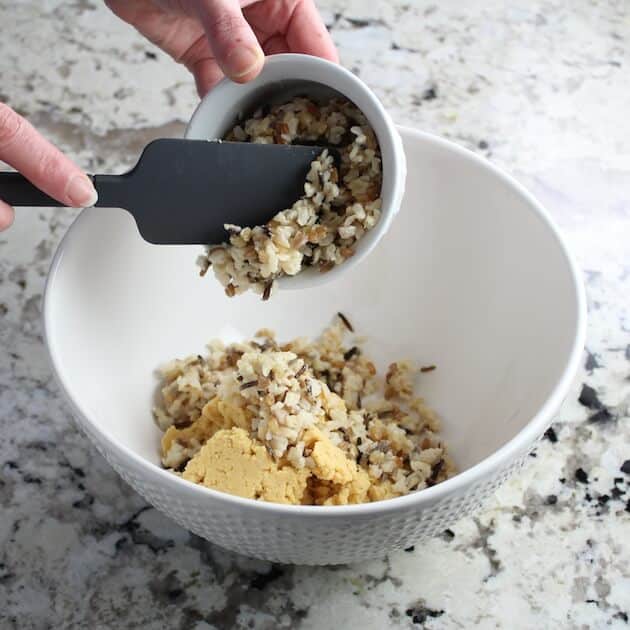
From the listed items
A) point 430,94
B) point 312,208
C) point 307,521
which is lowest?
point 430,94

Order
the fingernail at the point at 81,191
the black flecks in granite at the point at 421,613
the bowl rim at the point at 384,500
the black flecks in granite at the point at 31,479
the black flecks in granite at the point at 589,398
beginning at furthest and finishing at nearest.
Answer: the black flecks in granite at the point at 589,398 < the black flecks in granite at the point at 31,479 < the black flecks in granite at the point at 421,613 < the fingernail at the point at 81,191 < the bowl rim at the point at 384,500

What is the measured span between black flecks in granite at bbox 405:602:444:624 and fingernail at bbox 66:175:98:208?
0.58m

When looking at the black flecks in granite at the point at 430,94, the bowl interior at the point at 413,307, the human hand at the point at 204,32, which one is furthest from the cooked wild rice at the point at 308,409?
the black flecks in granite at the point at 430,94

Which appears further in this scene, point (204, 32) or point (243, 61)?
point (204, 32)

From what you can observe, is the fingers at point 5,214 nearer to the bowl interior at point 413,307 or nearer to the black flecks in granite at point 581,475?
the bowl interior at point 413,307

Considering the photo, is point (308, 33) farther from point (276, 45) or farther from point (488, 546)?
point (488, 546)

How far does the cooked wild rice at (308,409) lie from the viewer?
1036mm

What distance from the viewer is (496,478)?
0.92 meters

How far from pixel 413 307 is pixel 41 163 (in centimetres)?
58

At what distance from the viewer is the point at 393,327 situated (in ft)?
4.39

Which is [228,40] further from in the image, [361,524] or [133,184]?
[361,524]

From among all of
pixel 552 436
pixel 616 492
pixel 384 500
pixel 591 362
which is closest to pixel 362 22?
pixel 591 362

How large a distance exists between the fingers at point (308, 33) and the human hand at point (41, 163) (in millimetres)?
503

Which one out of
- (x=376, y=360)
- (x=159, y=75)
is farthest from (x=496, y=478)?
(x=159, y=75)
